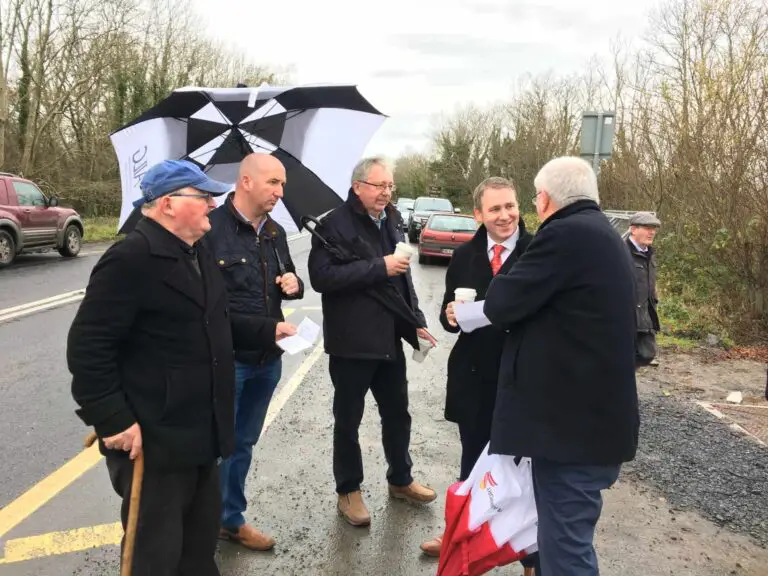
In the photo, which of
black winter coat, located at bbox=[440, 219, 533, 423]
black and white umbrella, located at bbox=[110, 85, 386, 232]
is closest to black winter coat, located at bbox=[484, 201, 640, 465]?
black winter coat, located at bbox=[440, 219, 533, 423]

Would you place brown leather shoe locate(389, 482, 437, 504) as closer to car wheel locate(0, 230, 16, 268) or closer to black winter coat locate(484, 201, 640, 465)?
black winter coat locate(484, 201, 640, 465)

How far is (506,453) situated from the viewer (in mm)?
2229

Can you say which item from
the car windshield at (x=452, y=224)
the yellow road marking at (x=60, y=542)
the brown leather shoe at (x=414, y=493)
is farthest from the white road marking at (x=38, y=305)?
the car windshield at (x=452, y=224)

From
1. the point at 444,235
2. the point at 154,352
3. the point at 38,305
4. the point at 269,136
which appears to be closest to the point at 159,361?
the point at 154,352

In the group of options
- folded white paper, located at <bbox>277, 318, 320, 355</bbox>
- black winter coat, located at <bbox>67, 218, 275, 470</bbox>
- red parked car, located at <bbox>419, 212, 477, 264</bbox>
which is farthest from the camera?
red parked car, located at <bbox>419, 212, 477, 264</bbox>

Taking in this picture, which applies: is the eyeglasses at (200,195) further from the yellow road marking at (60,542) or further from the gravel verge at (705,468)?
the gravel verge at (705,468)

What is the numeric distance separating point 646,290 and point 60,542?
5.53 m

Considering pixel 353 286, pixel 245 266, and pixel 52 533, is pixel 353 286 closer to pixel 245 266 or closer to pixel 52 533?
pixel 245 266

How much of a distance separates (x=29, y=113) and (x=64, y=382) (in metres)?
21.8

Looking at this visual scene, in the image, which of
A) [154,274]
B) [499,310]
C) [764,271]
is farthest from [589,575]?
[764,271]

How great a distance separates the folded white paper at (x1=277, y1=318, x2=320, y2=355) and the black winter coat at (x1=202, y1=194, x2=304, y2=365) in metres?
0.07

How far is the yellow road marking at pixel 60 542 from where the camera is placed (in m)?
2.86

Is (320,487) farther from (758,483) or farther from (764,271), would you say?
(764,271)

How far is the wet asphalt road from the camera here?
2.91 m
